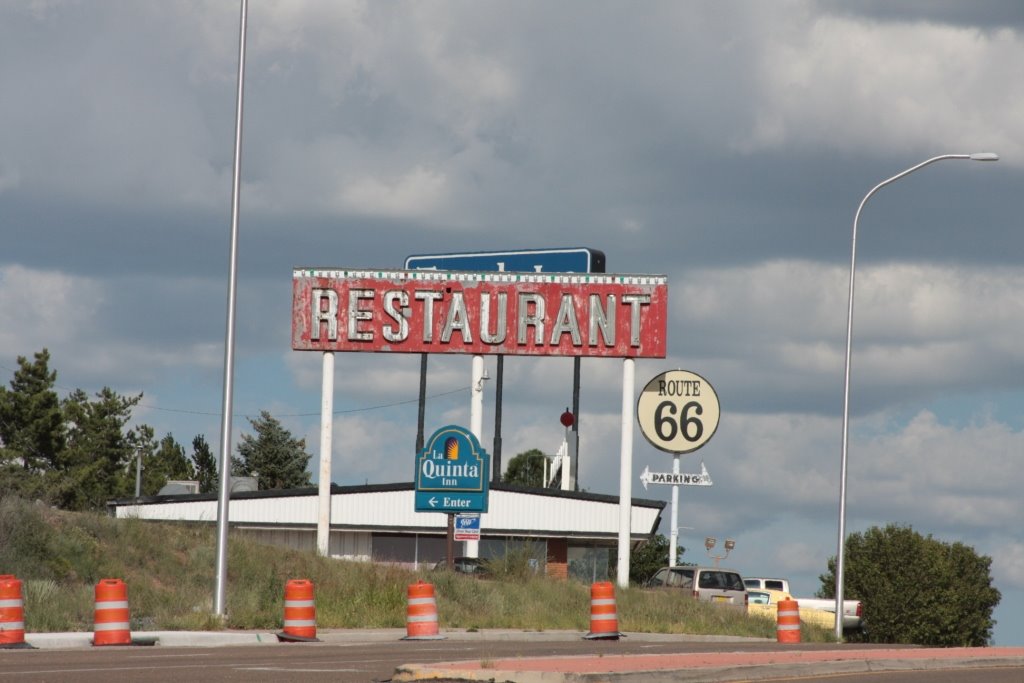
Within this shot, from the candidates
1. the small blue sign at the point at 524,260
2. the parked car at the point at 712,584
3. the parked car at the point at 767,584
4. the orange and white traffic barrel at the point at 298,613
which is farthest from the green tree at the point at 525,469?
the orange and white traffic barrel at the point at 298,613

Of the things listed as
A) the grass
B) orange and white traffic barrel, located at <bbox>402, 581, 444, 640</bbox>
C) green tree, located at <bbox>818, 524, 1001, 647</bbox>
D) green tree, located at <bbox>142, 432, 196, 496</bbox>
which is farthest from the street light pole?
green tree, located at <bbox>142, 432, 196, 496</bbox>

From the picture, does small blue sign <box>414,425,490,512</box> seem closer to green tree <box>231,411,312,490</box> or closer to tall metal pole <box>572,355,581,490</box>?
tall metal pole <box>572,355,581,490</box>

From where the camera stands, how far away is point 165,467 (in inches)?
4001

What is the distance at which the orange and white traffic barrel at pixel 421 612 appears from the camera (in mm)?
25688

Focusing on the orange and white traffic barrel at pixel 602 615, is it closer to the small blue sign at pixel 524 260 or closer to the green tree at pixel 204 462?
the small blue sign at pixel 524 260

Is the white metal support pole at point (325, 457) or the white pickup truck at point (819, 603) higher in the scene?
the white metal support pole at point (325, 457)

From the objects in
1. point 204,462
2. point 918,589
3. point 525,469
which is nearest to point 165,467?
point 204,462

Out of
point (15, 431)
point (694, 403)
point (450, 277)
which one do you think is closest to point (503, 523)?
point (694, 403)

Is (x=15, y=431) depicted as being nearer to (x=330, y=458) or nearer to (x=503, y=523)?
(x=503, y=523)

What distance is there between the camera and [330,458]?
43438mm

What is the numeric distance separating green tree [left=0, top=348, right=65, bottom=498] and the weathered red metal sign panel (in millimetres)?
39005

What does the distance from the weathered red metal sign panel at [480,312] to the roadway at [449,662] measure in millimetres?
18951

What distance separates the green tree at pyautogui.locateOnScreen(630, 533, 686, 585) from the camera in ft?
309

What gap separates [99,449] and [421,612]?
2709 inches
